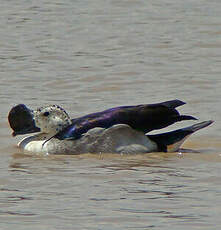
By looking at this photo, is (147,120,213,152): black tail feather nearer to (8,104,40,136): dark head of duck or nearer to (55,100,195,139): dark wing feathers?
(55,100,195,139): dark wing feathers

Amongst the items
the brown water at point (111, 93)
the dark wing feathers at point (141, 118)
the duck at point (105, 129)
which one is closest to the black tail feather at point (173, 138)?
the duck at point (105, 129)

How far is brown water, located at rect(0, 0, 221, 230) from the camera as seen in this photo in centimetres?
1028

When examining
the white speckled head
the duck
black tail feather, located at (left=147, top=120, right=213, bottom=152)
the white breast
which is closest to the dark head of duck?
the duck

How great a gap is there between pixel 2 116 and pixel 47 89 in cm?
183

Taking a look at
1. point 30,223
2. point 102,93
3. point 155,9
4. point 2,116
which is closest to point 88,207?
point 30,223

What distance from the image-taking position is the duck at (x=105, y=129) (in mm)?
12844

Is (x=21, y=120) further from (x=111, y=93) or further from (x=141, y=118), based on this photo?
(x=111, y=93)

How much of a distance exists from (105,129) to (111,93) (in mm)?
3831

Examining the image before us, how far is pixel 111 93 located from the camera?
1669 cm

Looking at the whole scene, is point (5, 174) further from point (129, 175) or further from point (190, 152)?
point (190, 152)

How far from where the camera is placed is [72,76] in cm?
1772

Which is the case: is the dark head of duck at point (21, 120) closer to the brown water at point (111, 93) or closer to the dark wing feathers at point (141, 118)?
the brown water at point (111, 93)

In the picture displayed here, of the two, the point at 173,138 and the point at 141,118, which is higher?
the point at 141,118

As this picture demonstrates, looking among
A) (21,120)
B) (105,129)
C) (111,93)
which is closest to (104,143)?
(105,129)
